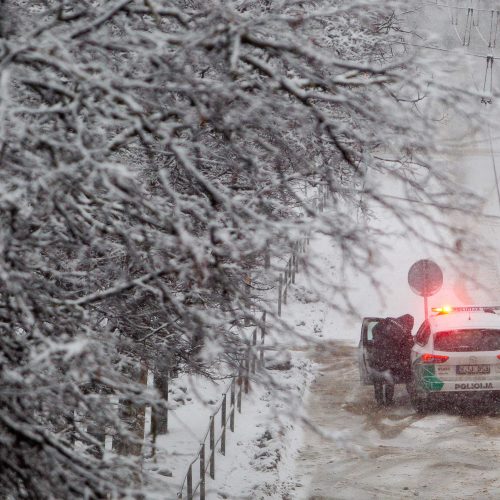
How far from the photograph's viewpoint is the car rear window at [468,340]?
44.8 ft

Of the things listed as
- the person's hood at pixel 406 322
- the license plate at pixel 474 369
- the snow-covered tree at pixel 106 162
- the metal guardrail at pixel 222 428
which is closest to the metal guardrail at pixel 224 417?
the metal guardrail at pixel 222 428

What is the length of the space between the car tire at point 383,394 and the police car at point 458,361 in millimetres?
619

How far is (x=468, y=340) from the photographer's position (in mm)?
13734

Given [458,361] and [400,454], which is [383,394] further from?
[400,454]

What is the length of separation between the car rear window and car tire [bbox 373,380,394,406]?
1267 mm

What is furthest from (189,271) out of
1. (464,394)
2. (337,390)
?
(337,390)

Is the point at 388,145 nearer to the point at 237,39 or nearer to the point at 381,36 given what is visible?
the point at 237,39

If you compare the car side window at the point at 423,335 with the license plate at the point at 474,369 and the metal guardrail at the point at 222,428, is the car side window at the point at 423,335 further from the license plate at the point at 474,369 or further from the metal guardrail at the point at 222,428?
the metal guardrail at the point at 222,428

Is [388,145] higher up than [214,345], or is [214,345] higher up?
[388,145]

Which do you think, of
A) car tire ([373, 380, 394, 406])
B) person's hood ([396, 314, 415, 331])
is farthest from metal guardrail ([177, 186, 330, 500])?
person's hood ([396, 314, 415, 331])

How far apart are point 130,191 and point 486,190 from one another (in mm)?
36656

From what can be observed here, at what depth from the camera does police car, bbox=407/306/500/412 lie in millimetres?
13516

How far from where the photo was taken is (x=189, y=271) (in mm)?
4250

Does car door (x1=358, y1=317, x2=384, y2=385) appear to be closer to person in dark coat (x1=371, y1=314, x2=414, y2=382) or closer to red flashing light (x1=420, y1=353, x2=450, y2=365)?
person in dark coat (x1=371, y1=314, x2=414, y2=382)
